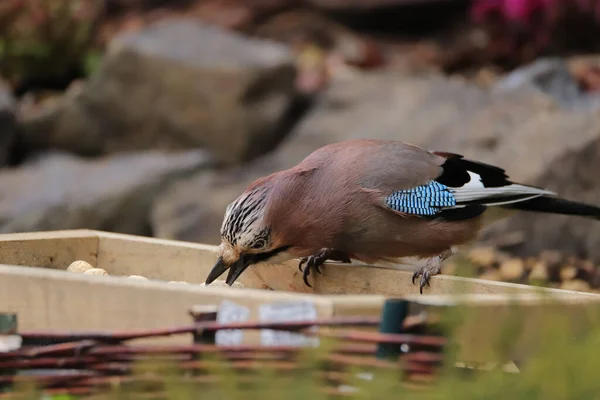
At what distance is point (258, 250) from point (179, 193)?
166 inches

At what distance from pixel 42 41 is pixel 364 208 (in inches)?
288

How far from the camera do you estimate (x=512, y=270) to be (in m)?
5.96

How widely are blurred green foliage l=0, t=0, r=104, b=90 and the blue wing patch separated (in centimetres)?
702

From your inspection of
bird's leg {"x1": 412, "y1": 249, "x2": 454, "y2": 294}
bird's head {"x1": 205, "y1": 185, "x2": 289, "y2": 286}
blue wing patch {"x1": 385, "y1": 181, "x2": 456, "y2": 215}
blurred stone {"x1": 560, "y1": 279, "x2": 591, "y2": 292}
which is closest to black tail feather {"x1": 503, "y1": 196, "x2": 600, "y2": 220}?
blue wing patch {"x1": 385, "y1": 181, "x2": 456, "y2": 215}

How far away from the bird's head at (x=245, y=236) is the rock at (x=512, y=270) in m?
3.03

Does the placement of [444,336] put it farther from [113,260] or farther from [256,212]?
[113,260]

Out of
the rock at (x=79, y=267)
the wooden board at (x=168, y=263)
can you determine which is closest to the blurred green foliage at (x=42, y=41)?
the wooden board at (x=168, y=263)

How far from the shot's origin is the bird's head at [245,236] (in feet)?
10.2

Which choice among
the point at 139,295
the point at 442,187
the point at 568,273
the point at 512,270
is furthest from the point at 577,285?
the point at 139,295

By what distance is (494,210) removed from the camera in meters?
3.85

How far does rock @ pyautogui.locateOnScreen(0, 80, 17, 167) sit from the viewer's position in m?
8.45

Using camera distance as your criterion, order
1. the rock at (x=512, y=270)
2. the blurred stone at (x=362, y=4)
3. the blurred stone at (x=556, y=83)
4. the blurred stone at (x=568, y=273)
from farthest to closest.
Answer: the blurred stone at (x=362, y=4) < the blurred stone at (x=556, y=83) < the rock at (x=512, y=270) < the blurred stone at (x=568, y=273)

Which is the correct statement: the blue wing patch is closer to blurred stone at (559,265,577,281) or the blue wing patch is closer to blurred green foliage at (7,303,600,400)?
blurred green foliage at (7,303,600,400)

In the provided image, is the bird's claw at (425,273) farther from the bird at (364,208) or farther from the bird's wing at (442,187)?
the bird's wing at (442,187)
